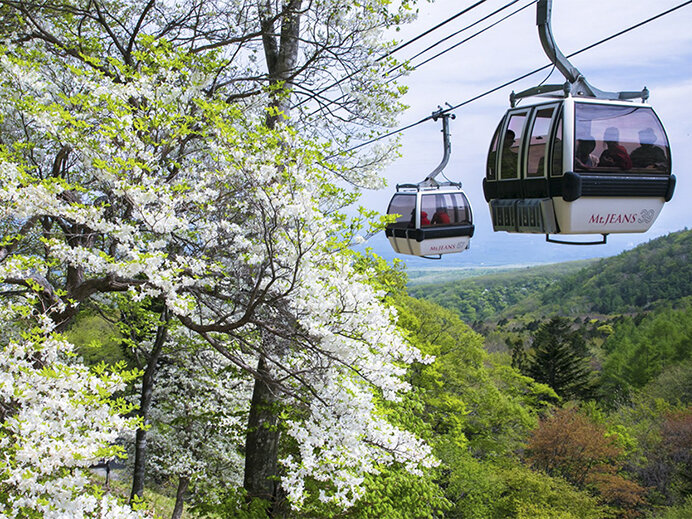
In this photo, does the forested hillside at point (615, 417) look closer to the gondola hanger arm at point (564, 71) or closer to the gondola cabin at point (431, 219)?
the gondola cabin at point (431, 219)

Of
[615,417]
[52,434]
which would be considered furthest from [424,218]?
[615,417]

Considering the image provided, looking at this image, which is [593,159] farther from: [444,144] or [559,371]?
[559,371]

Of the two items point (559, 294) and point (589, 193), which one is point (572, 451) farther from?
point (559, 294)

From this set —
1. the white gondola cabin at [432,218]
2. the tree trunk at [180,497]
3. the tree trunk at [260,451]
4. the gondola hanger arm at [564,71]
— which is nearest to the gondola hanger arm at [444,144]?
the white gondola cabin at [432,218]

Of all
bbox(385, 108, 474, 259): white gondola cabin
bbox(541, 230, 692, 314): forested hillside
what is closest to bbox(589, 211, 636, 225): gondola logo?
bbox(385, 108, 474, 259): white gondola cabin

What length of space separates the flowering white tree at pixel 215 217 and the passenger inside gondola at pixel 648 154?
3.28m

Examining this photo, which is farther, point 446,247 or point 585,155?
point 446,247

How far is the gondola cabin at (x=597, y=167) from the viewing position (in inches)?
219

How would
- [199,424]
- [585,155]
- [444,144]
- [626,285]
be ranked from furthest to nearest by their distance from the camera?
1. [626,285]
2. [199,424]
3. [444,144]
4. [585,155]

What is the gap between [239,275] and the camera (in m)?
6.64

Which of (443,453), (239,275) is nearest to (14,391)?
(239,275)

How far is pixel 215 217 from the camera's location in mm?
7039

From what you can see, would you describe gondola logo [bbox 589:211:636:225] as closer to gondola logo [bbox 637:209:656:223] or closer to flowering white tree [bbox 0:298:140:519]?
gondola logo [bbox 637:209:656:223]

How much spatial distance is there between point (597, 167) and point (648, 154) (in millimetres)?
638
